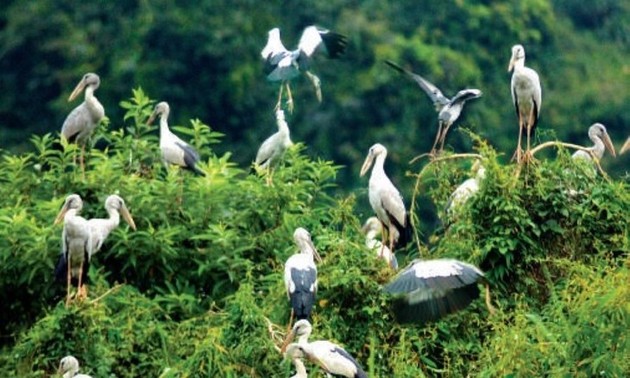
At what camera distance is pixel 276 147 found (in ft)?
58.9

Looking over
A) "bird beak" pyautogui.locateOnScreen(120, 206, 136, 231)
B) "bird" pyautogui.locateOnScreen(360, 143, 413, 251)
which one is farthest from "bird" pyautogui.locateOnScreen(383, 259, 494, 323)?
"bird beak" pyautogui.locateOnScreen(120, 206, 136, 231)

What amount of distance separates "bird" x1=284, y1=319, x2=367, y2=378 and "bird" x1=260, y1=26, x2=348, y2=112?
4.51 metres

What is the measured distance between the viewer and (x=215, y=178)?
17.2 meters

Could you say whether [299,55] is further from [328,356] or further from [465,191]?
[328,356]

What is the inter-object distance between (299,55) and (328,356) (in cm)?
504

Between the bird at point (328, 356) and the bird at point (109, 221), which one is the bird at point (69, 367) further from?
the bird at point (109, 221)

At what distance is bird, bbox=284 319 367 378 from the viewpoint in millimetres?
12570

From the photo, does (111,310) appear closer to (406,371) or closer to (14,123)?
(406,371)

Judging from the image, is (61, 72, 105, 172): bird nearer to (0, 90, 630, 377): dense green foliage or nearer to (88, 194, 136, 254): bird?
(0, 90, 630, 377): dense green foliage

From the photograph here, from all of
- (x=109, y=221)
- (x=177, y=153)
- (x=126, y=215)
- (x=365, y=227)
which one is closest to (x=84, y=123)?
(x=177, y=153)

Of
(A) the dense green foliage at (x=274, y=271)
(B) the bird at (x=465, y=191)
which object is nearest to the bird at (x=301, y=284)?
(A) the dense green foliage at (x=274, y=271)

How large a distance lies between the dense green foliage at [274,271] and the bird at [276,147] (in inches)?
14.8

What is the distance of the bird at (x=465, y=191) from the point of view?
570 inches

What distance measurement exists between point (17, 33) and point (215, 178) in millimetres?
12021
